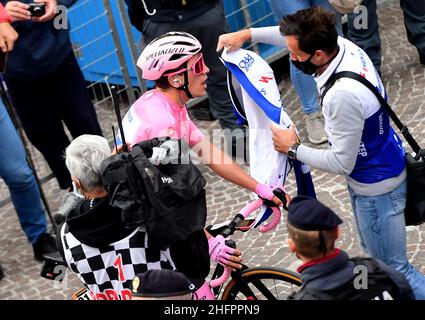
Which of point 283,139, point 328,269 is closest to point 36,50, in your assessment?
point 283,139

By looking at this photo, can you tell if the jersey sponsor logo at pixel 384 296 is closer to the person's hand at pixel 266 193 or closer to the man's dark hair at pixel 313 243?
the man's dark hair at pixel 313 243

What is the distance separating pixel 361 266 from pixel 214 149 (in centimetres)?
166

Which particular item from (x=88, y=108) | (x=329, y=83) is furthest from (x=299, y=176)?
(x=88, y=108)

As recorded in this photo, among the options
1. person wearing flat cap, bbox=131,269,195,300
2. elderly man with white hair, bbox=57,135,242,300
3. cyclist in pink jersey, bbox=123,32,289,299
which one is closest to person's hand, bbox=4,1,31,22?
cyclist in pink jersey, bbox=123,32,289,299

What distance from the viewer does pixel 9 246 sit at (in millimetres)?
7152

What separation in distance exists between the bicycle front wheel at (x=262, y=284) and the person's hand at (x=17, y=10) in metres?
2.61

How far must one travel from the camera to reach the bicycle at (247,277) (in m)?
4.78

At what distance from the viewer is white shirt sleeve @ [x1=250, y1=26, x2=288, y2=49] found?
5219mm

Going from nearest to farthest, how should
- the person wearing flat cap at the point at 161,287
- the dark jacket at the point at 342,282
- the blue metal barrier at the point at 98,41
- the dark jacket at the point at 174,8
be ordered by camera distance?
the dark jacket at the point at 342,282 → the person wearing flat cap at the point at 161,287 → the dark jacket at the point at 174,8 → the blue metal barrier at the point at 98,41

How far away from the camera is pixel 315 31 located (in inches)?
180

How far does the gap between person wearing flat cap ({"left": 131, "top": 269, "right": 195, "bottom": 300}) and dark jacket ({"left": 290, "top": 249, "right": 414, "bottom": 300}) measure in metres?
0.45

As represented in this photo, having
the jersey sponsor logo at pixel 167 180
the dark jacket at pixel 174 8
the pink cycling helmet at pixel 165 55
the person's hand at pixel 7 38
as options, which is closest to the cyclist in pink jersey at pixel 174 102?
the pink cycling helmet at pixel 165 55

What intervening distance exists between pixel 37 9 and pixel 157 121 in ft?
6.50

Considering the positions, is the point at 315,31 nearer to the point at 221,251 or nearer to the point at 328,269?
the point at 221,251
